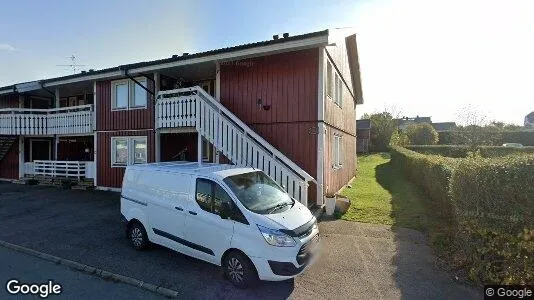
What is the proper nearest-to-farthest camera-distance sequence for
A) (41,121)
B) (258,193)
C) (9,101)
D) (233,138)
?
1. (258,193)
2. (233,138)
3. (41,121)
4. (9,101)

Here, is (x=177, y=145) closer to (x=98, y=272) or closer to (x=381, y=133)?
(x=98, y=272)

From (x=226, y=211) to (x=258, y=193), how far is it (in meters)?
0.79

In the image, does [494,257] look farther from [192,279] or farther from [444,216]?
[192,279]

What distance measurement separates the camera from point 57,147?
16.8 m

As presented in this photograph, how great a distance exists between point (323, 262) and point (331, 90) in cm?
770

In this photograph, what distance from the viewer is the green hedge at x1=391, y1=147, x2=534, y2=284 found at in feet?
16.3

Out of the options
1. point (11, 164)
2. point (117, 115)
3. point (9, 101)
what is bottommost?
point (11, 164)

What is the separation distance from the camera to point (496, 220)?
5.41 meters

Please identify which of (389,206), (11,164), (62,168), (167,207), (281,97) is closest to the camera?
(167,207)

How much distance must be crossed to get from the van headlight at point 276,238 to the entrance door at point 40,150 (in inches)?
773

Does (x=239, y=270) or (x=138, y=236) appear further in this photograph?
(x=138, y=236)

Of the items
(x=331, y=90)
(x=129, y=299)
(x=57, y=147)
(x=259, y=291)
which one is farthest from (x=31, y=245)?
(x=57, y=147)

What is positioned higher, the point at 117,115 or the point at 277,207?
the point at 117,115

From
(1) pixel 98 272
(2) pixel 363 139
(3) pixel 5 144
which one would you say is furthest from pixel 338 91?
(2) pixel 363 139
